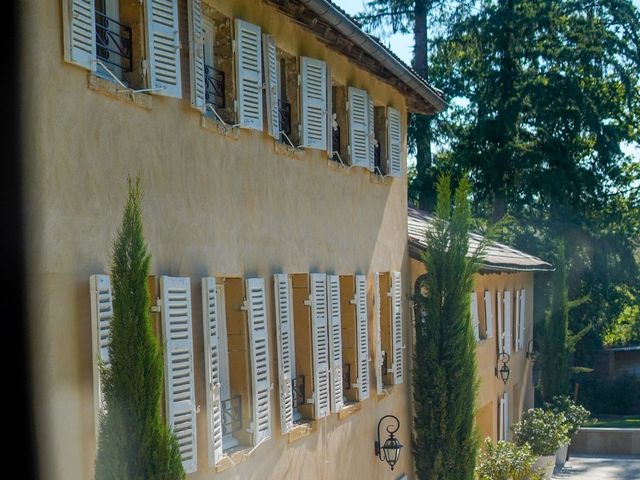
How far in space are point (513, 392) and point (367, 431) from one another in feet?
42.2

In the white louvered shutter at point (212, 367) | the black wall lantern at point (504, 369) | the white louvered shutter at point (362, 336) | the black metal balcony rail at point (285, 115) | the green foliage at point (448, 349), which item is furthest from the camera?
the black wall lantern at point (504, 369)

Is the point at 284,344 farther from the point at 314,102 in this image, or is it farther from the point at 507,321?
the point at 507,321

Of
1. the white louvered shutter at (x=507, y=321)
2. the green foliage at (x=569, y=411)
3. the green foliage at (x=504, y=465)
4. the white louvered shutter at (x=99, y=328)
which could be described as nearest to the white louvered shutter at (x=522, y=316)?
the green foliage at (x=569, y=411)

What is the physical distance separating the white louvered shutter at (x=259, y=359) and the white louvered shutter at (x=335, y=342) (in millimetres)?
2056

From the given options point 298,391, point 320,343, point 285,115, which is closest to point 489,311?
point 320,343

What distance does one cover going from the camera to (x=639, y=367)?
39.7 metres

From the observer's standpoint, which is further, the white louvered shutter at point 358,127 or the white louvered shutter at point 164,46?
the white louvered shutter at point 358,127

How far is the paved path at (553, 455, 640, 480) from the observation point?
22859 millimetres

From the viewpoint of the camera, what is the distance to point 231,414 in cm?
998

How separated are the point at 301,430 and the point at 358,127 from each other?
4159 mm

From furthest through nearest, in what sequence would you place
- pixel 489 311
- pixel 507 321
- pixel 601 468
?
pixel 601 468, pixel 507 321, pixel 489 311

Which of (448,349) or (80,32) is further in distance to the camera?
(448,349)

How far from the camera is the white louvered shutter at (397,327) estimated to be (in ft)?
49.4

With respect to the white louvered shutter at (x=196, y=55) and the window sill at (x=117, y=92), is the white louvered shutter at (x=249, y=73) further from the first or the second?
the window sill at (x=117, y=92)
